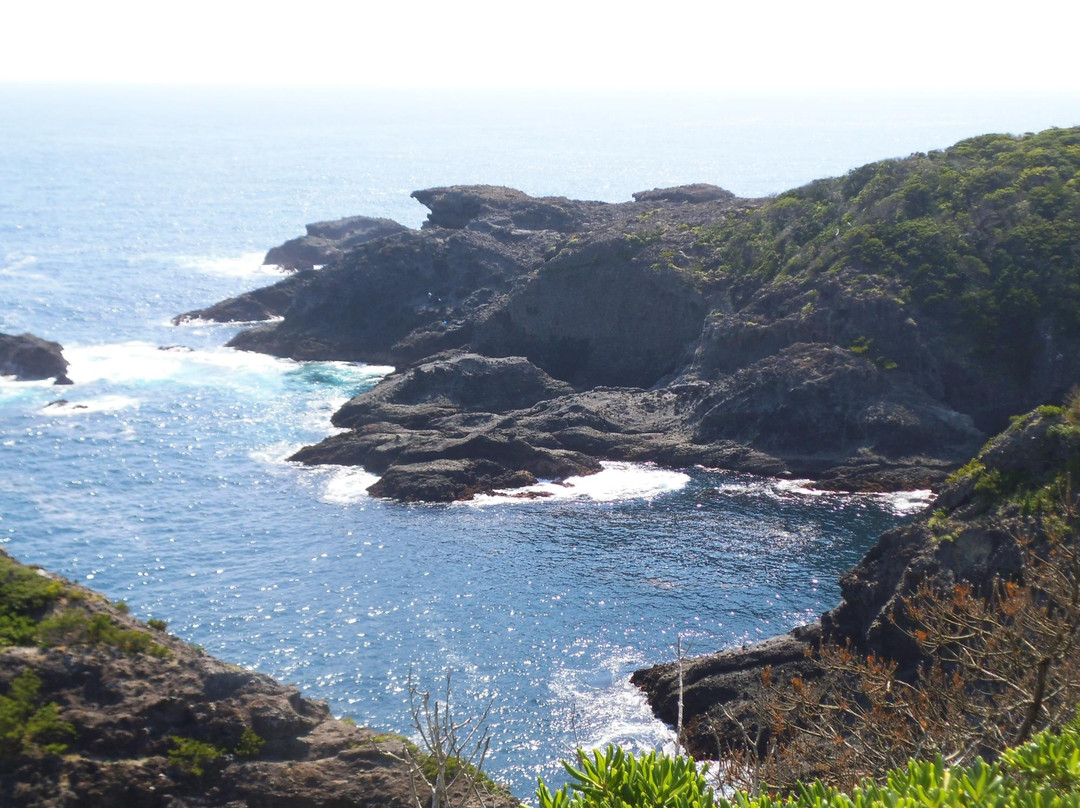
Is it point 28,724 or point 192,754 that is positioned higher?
point 28,724

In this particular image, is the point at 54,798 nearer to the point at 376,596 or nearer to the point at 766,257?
the point at 376,596

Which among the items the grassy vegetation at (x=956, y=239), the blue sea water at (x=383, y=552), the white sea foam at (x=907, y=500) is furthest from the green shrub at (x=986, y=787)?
the grassy vegetation at (x=956, y=239)

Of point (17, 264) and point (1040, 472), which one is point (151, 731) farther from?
point (17, 264)

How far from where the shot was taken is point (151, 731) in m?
28.4

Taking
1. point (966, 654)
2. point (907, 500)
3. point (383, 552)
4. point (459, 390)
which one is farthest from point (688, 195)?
point (966, 654)

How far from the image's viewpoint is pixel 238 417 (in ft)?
246

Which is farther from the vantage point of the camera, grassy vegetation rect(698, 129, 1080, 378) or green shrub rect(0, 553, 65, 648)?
grassy vegetation rect(698, 129, 1080, 378)

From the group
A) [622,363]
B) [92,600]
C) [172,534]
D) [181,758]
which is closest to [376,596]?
[172,534]

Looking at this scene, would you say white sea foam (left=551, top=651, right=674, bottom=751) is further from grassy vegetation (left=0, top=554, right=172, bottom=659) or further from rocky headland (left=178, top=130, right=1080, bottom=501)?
rocky headland (left=178, top=130, right=1080, bottom=501)

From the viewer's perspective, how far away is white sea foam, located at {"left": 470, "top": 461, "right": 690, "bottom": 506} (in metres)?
61.3

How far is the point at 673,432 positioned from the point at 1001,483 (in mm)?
29467

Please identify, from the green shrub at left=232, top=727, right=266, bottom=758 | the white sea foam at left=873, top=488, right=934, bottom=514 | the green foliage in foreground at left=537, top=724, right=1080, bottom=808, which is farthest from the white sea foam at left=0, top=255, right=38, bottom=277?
the green foliage in foreground at left=537, top=724, right=1080, bottom=808

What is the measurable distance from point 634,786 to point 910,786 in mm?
3449

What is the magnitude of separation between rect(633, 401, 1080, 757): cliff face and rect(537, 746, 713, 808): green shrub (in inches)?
953
